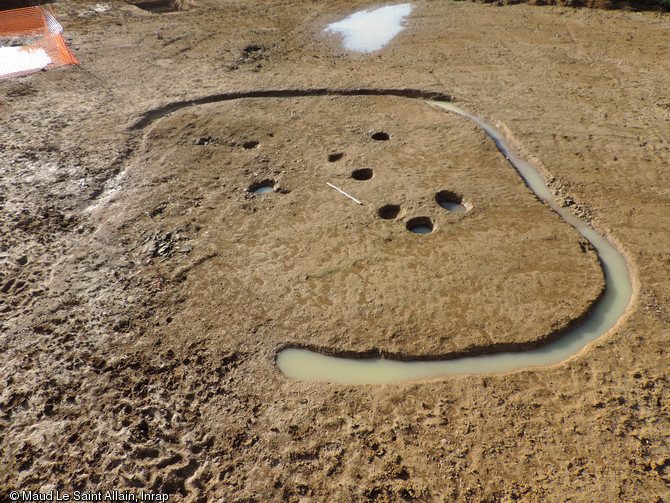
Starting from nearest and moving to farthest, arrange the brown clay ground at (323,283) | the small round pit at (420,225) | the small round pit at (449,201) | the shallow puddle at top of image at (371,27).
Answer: the brown clay ground at (323,283)
the small round pit at (420,225)
the small round pit at (449,201)
the shallow puddle at top of image at (371,27)

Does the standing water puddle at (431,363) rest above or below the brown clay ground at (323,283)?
below

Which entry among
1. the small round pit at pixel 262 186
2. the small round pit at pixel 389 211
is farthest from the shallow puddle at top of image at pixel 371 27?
the small round pit at pixel 389 211

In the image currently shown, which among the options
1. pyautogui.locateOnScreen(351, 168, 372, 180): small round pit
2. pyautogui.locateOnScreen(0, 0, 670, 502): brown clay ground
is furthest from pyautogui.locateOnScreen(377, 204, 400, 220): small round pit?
pyautogui.locateOnScreen(351, 168, 372, 180): small round pit

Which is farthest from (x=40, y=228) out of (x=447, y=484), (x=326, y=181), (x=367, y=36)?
(x=367, y=36)

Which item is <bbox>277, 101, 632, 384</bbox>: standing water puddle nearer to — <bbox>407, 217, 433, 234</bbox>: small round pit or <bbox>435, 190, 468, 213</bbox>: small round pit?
<bbox>407, 217, 433, 234</bbox>: small round pit

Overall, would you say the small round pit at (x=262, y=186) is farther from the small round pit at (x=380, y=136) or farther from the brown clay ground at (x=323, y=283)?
the small round pit at (x=380, y=136)

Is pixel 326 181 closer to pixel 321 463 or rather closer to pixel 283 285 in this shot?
pixel 283 285

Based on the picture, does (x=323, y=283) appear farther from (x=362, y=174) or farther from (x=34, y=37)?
(x=34, y=37)

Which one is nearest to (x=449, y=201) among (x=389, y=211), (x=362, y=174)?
(x=389, y=211)
